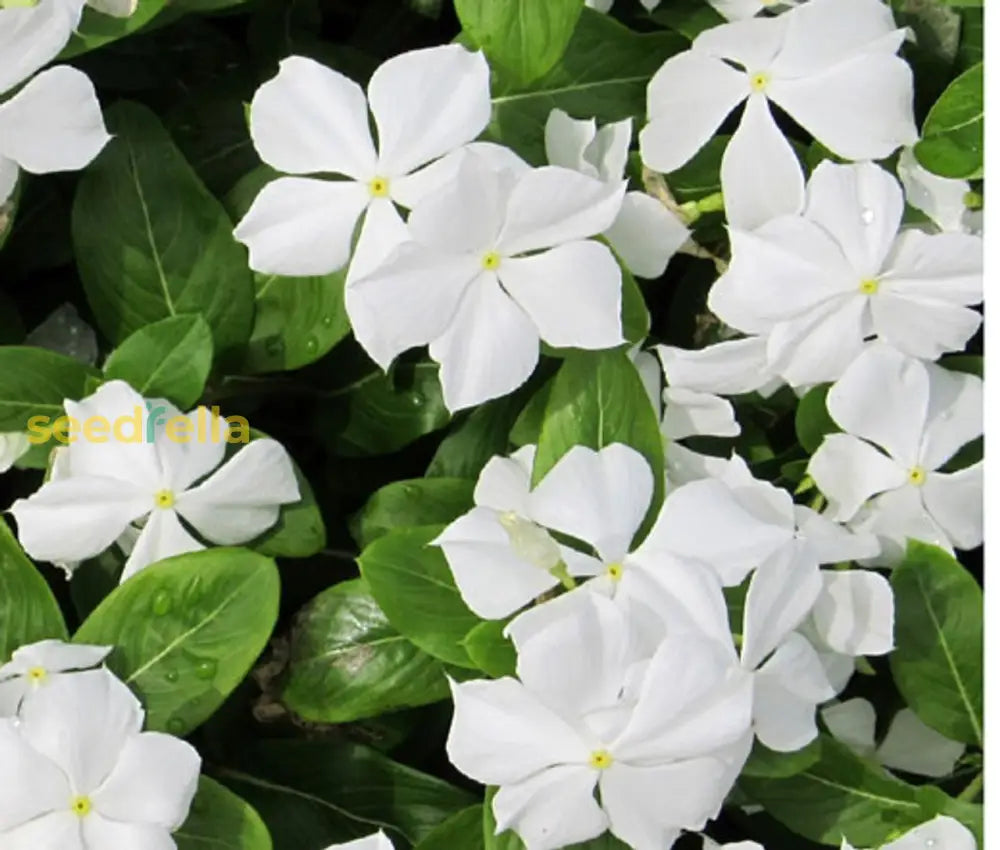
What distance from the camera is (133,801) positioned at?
27.7 inches

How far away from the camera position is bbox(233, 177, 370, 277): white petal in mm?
757

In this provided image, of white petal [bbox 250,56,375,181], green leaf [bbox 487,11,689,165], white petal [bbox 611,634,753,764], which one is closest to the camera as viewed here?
white petal [bbox 611,634,753,764]

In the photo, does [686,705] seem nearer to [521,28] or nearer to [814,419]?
[814,419]

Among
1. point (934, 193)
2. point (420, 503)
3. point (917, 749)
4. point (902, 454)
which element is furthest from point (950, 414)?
point (420, 503)

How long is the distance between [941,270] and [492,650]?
1.20 feet

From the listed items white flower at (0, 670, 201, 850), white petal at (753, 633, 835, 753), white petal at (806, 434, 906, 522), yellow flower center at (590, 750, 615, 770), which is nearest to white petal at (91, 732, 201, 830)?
white flower at (0, 670, 201, 850)

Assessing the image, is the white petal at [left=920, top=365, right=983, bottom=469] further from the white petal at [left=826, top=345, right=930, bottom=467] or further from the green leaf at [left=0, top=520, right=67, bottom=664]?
the green leaf at [left=0, top=520, right=67, bottom=664]

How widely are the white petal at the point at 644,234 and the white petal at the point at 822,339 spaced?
10 centimetres

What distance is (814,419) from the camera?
85 centimetres

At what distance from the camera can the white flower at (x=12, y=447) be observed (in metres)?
0.85

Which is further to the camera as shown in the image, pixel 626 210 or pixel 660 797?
pixel 626 210

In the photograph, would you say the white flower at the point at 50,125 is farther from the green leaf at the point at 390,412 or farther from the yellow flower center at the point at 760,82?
the yellow flower center at the point at 760,82

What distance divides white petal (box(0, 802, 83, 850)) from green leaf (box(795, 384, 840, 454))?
0.52 meters

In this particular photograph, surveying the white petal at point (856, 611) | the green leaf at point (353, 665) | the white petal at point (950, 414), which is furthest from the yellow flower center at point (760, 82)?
the green leaf at point (353, 665)
